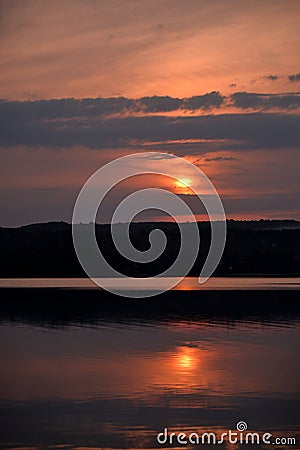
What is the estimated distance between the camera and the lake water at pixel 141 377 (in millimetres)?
14789

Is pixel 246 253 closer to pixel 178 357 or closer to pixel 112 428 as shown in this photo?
pixel 178 357

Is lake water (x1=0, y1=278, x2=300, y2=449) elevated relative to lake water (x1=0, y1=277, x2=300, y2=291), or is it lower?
lower

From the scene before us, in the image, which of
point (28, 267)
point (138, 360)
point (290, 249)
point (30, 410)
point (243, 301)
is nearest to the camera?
point (30, 410)

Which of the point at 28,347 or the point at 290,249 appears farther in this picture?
the point at 290,249

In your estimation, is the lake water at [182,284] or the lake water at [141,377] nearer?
the lake water at [141,377]

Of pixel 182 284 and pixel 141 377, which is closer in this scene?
pixel 141 377

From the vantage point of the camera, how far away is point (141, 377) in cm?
1981

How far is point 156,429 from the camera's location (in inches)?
579

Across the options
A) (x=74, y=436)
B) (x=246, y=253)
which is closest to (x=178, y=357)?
(x=74, y=436)

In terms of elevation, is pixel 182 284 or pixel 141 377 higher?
pixel 182 284

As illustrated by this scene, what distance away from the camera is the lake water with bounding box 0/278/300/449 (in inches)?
582

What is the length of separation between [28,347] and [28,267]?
7076cm

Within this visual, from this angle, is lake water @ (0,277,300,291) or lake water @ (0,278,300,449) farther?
lake water @ (0,277,300,291)

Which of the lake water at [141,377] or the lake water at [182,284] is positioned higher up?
the lake water at [182,284]
